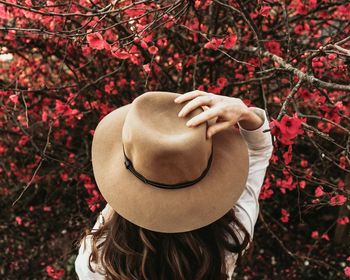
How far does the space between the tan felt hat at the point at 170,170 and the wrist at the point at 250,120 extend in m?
0.04

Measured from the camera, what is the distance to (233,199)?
Result: 1236mm

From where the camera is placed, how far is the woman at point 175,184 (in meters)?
1.14

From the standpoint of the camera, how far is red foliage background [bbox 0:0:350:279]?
2.77m

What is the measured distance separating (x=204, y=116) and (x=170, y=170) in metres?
0.20

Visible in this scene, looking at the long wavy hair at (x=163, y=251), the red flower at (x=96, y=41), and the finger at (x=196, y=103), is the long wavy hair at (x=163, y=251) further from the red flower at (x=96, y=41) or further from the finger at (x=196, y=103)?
the red flower at (x=96, y=41)

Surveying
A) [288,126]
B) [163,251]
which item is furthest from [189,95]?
[163,251]

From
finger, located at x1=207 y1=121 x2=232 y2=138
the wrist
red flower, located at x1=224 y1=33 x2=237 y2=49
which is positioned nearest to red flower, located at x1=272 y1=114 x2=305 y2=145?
the wrist

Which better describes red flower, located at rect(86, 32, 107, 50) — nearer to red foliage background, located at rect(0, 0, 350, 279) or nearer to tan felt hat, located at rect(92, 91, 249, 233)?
red foliage background, located at rect(0, 0, 350, 279)

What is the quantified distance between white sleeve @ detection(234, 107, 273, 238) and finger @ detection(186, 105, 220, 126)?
28cm

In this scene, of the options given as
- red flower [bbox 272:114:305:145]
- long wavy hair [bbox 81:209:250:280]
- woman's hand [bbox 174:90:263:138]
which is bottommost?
long wavy hair [bbox 81:209:250:280]

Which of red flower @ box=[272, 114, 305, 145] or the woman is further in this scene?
red flower @ box=[272, 114, 305, 145]

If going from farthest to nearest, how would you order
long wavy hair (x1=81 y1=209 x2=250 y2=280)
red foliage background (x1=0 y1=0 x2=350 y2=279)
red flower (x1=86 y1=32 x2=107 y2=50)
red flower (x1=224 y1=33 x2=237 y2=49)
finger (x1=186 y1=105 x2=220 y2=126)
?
red foliage background (x1=0 y1=0 x2=350 y2=279), red flower (x1=224 y1=33 x2=237 y2=49), red flower (x1=86 y1=32 x2=107 y2=50), long wavy hair (x1=81 y1=209 x2=250 y2=280), finger (x1=186 y1=105 x2=220 y2=126)

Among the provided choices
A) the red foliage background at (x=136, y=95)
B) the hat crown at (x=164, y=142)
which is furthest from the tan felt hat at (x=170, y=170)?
the red foliage background at (x=136, y=95)

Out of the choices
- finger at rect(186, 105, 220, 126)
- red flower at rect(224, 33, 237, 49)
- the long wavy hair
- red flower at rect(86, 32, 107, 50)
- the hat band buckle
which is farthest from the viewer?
red flower at rect(224, 33, 237, 49)
